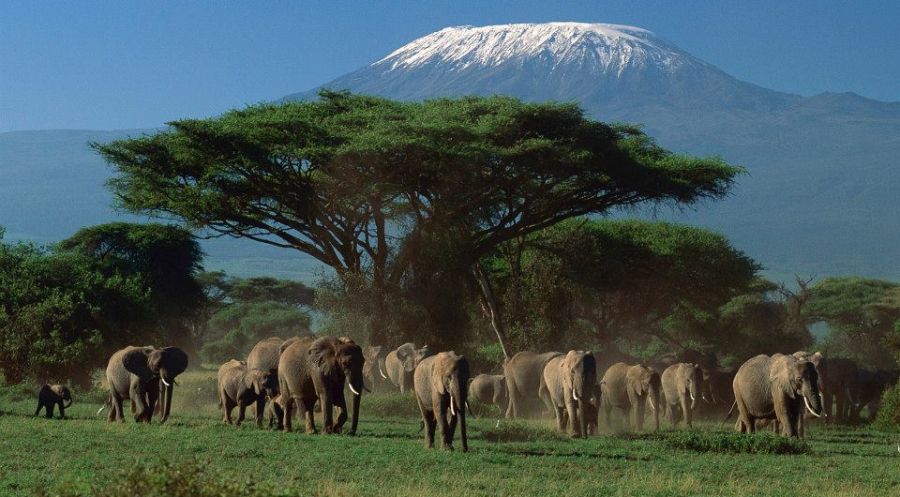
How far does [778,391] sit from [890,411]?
28.6ft

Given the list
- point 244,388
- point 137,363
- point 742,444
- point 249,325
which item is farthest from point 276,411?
point 249,325

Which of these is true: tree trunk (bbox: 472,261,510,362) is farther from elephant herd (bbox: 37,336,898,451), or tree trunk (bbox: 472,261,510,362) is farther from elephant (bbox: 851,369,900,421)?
elephant herd (bbox: 37,336,898,451)

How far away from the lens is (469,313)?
51.7 metres

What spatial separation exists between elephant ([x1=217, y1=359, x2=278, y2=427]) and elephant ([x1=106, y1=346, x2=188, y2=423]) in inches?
46.1

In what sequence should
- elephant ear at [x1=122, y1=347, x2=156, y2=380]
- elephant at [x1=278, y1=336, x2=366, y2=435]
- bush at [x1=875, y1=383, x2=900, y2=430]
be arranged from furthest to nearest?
1. bush at [x1=875, y1=383, x2=900, y2=430]
2. elephant ear at [x1=122, y1=347, x2=156, y2=380]
3. elephant at [x1=278, y1=336, x2=366, y2=435]

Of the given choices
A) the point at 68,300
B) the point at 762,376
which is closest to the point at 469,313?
the point at 68,300

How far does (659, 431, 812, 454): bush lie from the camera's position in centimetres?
2291

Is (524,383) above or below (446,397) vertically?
above

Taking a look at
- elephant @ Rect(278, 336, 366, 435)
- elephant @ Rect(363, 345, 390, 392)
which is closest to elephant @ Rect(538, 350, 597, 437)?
elephant @ Rect(278, 336, 366, 435)

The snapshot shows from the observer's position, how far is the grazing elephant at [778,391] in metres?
24.5

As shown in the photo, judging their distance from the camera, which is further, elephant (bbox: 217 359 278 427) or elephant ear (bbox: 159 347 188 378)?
elephant (bbox: 217 359 278 427)

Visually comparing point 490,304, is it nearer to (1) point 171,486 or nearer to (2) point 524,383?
(2) point 524,383

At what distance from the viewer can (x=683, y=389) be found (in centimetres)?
3102

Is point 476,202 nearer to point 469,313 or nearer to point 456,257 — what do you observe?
point 456,257
